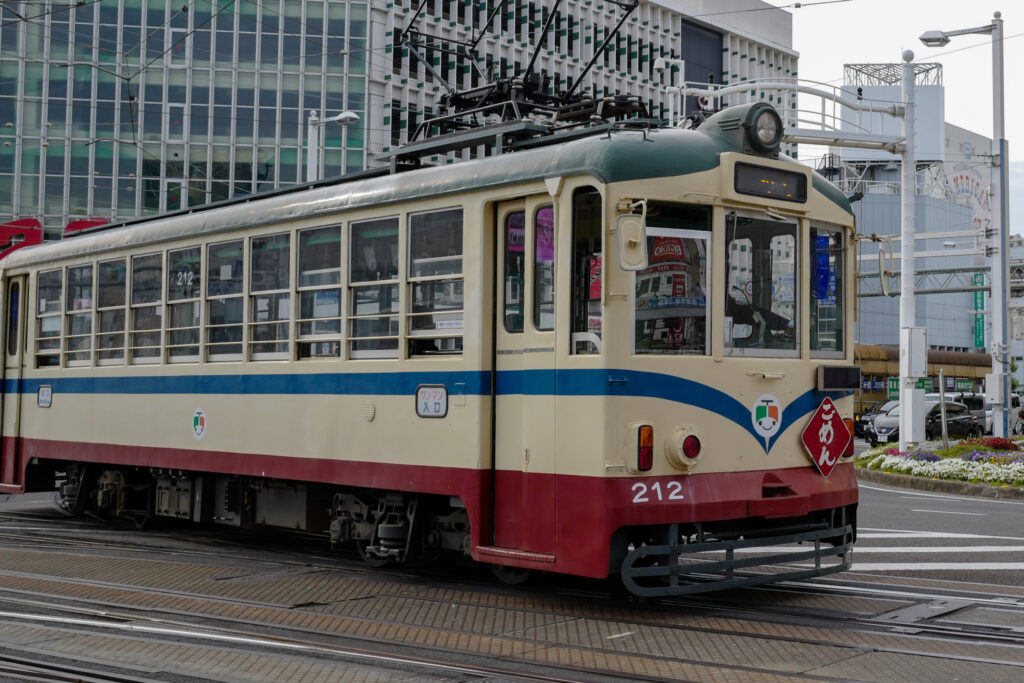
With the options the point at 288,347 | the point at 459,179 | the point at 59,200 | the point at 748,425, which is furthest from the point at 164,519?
the point at 59,200

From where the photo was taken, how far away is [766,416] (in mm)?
8352

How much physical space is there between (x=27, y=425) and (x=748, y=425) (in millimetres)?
9365

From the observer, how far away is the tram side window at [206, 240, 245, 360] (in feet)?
35.7

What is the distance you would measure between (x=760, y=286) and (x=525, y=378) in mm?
1750

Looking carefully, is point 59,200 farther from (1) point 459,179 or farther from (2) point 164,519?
(1) point 459,179

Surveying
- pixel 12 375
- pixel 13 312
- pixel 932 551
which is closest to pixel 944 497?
pixel 932 551

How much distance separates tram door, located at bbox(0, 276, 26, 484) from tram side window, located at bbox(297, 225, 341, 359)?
5.75m

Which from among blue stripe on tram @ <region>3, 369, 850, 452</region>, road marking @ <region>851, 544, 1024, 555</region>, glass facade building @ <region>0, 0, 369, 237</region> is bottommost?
road marking @ <region>851, 544, 1024, 555</region>

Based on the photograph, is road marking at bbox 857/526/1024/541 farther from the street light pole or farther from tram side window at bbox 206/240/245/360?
the street light pole

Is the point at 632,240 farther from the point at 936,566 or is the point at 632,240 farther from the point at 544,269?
the point at 936,566

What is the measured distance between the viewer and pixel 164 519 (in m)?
14.5

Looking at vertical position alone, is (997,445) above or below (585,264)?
below

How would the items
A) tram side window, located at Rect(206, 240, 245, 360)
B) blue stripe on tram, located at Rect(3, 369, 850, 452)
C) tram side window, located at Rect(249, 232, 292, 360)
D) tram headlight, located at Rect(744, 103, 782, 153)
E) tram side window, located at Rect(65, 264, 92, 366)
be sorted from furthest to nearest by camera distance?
tram side window, located at Rect(65, 264, 92, 366) < tram side window, located at Rect(206, 240, 245, 360) < tram side window, located at Rect(249, 232, 292, 360) < tram headlight, located at Rect(744, 103, 782, 153) < blue stripe on tram, located at Rect(3, 369, 850, 452)

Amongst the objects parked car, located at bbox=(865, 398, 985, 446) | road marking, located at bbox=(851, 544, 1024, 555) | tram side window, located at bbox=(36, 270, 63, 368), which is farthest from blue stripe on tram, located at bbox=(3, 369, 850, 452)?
parked car, located at bbox=(865, 398, 985, 446)
